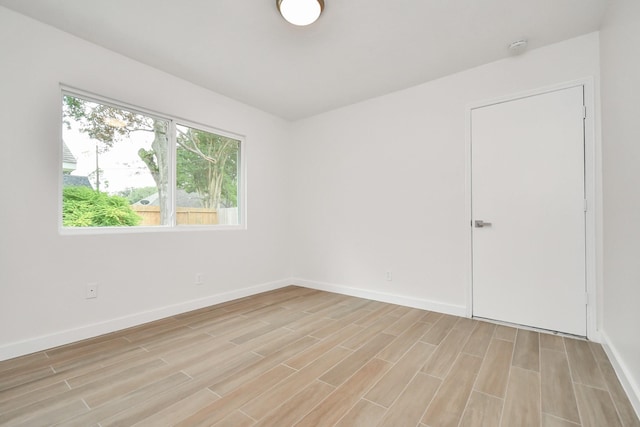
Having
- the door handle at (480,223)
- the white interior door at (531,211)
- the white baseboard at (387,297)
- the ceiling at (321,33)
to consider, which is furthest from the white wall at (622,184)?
the white baseboard at (387,297)

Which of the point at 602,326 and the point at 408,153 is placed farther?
the point at 408,153

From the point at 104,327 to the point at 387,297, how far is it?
2.93 meters

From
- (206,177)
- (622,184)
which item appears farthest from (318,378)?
(206,177)

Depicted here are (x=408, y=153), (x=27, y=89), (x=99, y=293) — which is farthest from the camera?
(x=408, y=153)

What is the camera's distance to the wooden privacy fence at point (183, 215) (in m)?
2.92

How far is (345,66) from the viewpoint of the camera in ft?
9.39

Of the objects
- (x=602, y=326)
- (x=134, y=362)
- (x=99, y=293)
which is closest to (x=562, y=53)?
(x=602, y=326)

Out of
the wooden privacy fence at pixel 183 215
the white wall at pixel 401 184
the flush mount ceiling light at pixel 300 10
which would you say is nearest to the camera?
the flush mount ceiling light at pixel 300 10

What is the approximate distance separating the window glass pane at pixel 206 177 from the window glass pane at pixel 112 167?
0.18 m

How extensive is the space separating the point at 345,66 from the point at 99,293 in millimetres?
3167

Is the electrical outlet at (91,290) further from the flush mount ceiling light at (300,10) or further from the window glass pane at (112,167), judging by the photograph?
the flush mount ceiling light at (300,10)

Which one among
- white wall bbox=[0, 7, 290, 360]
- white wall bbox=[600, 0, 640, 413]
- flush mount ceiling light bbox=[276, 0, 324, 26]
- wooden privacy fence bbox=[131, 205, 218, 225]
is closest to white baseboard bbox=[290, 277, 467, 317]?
white wall bbox=[600, 0, 640, 413]

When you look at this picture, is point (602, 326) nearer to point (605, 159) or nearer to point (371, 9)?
point (605, 159)

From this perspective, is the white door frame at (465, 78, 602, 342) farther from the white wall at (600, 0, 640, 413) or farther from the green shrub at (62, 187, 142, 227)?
the green shrub at (62, 187, 142, 227)
